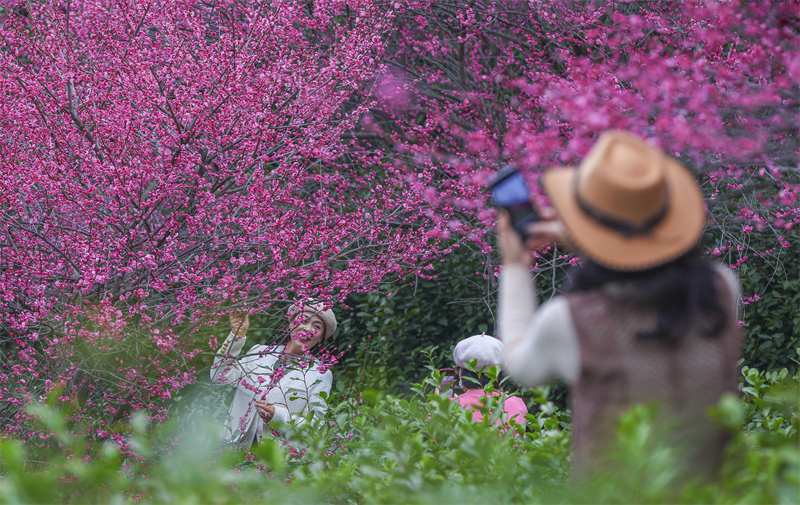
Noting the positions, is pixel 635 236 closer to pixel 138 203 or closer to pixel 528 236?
pixel 528 236

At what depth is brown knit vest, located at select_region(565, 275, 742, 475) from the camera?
1.90m

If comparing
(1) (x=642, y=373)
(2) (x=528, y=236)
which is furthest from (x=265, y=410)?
(1) (x=642, y=373)

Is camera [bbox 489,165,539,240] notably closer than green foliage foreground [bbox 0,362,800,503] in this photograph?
No

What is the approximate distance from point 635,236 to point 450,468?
150cm

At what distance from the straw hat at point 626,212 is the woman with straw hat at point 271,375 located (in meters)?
2.71

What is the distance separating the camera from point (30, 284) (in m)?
4.10

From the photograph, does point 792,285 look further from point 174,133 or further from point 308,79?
point 174,133

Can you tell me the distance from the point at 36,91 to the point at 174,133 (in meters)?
0.77

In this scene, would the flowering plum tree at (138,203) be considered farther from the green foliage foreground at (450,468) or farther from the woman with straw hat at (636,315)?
the woman with straw hat at (636,315)

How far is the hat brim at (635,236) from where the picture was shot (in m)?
1.91

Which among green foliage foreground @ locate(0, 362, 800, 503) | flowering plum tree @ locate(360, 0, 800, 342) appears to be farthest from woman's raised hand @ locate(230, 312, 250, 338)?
→ flowering plum tree @ locate(360, 0, 800, 342)

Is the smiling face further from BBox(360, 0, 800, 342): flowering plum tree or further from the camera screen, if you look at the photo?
the camera screen

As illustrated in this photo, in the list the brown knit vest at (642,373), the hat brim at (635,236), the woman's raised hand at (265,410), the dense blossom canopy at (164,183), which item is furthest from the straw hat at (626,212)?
the woman's raised hand at (265,410)

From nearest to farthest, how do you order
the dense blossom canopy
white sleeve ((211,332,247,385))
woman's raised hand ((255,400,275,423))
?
the dense blossom canopy < white sleeve ((211,332,247,385)) < woman's raised hand ((255,400,275,423))
